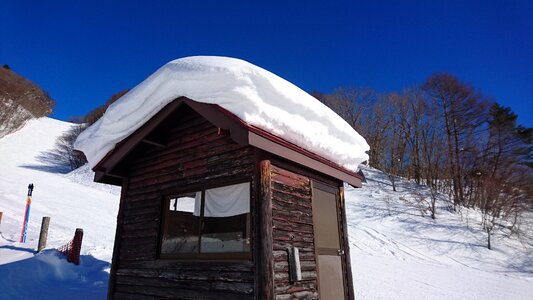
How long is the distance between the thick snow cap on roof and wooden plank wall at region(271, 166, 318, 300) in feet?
2.26

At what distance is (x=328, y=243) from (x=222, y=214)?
2.25 m

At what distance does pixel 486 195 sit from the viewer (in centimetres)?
2131

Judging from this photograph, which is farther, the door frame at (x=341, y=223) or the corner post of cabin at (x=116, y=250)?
the corner post of cabin at (x=116, y=250)

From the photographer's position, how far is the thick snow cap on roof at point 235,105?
4.67m

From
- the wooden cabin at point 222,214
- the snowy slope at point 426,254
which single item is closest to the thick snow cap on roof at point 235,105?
the wooden cabin at point 222,214

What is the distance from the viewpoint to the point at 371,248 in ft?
55.2

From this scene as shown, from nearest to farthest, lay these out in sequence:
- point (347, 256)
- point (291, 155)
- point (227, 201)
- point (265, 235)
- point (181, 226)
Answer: point (265, 235) < point (291, 155) < point (227, 201) < point (181, 226) < point (347, 256)

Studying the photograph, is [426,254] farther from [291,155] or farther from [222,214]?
[222,214]

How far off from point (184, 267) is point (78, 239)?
24.9 feet

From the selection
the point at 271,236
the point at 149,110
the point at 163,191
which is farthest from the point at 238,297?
the point at 149,110

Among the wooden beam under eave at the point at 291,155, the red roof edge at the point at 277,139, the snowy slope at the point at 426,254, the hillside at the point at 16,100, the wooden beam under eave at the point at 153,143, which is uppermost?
A: the hillside at the point at 16,100

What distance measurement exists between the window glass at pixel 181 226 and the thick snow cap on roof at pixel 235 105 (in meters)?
1.63

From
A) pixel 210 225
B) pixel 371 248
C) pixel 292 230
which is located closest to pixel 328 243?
pixel 292 230

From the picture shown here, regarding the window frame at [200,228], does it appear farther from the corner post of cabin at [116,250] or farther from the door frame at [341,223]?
the door frame at [341,223]
